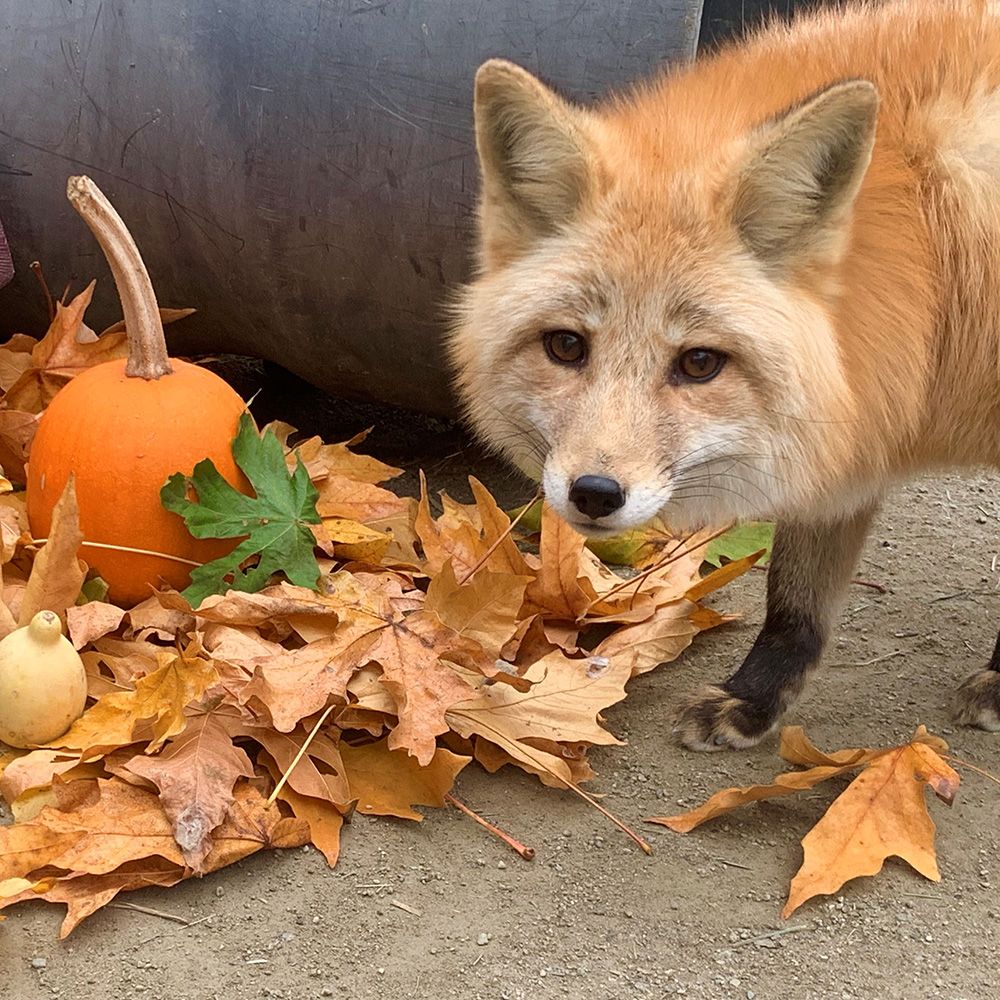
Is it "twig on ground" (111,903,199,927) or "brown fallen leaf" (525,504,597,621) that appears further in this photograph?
"brown fallen leaf" (525,504,597,621)

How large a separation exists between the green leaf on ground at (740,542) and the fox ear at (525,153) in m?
1.23

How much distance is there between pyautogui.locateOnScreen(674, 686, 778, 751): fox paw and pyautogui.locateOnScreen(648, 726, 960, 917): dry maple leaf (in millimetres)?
207

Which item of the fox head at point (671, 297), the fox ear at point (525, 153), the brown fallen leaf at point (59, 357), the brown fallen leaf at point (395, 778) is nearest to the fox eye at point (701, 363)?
the fox head at point (671, 297)

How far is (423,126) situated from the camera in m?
3.05

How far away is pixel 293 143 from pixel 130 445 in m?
1.09

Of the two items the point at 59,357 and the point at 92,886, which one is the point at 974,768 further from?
the point at 59,357

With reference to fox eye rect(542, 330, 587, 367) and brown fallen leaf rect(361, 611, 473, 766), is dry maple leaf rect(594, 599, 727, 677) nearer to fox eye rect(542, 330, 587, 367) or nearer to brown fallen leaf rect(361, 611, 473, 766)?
brown fallen leaf rect(361, 611, 473, 766)

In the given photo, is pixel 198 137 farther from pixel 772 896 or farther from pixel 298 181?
pixel 772 896

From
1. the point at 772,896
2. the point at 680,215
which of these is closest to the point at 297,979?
the point at 772,896

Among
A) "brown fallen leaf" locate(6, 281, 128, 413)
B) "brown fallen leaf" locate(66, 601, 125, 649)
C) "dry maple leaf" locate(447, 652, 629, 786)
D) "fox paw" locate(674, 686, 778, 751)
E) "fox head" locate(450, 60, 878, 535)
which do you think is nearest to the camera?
"fox head" locate(450, 60, 878, 535)

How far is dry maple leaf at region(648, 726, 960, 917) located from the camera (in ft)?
6.67

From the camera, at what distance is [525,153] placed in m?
2.07

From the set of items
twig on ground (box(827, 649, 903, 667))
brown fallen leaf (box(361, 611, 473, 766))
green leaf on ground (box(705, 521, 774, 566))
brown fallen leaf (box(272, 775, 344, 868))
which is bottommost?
twig on ground (box(827, 649, 903, 667))

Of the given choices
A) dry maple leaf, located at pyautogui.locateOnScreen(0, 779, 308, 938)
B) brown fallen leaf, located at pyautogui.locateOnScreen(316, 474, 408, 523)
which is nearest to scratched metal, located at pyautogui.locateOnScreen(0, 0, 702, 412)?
brown fallen leaf, located at pyautogui.locateOnScreen(316, 474, 408, 523)
